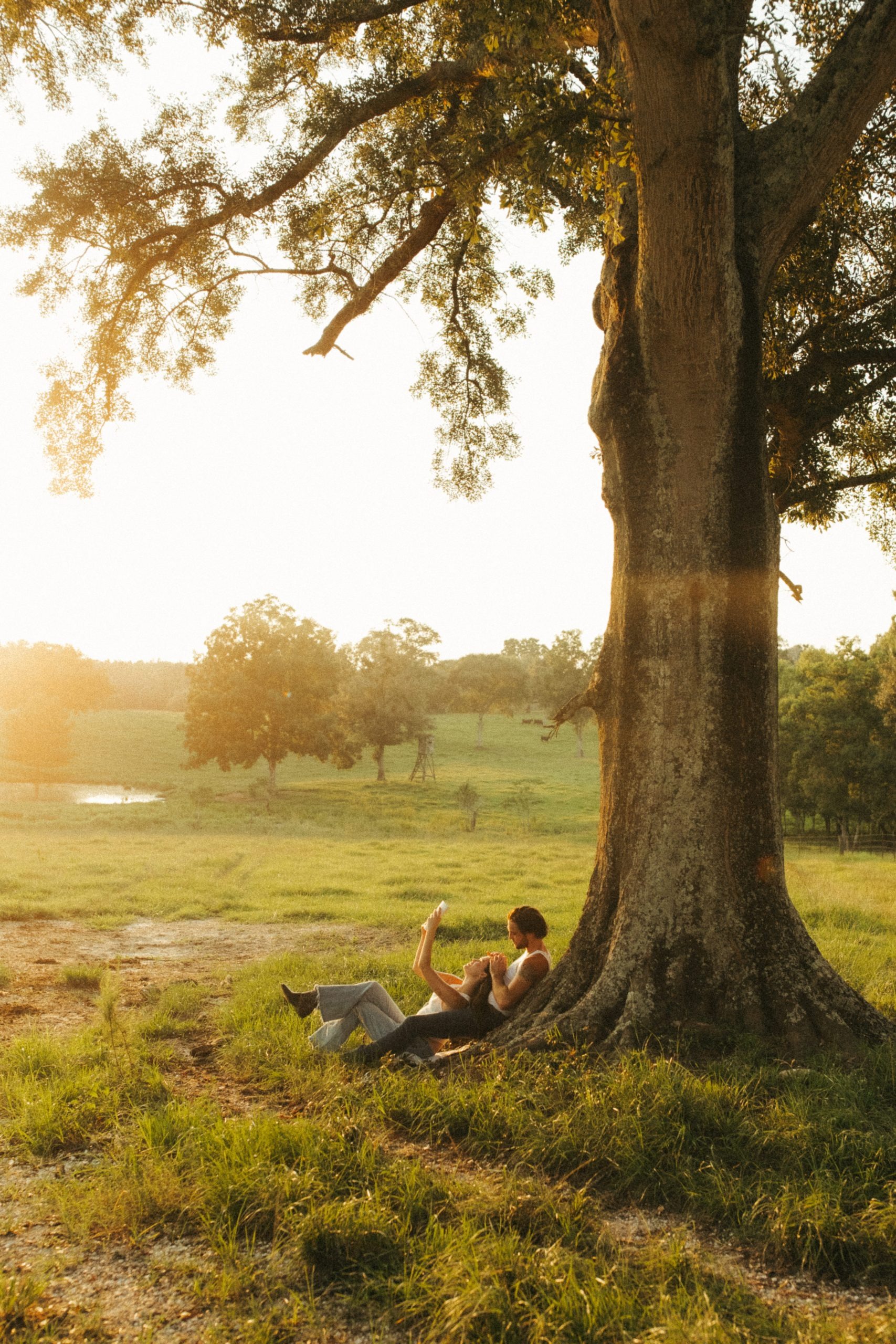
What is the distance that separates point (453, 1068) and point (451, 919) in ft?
22.3

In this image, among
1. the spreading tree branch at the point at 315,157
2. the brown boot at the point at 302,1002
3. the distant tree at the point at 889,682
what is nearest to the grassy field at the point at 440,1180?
the brown boot at the point at 302,1002

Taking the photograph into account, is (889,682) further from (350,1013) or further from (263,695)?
(350,1013)

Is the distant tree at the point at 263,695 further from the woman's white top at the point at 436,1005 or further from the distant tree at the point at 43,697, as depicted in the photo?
the woman's white top at the point at 436,1005

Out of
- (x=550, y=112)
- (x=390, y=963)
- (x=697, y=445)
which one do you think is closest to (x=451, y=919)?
(x=390, y=963)

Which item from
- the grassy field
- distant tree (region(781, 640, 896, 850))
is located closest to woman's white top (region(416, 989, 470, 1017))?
the grassy field

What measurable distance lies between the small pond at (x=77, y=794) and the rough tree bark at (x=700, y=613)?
39269mm

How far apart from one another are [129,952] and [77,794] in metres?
40.9

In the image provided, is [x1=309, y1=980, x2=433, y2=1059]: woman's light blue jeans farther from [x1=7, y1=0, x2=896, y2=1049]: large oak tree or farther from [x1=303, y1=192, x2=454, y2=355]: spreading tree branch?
[x1=303, y1=192, x2=454, y2=355]: spreading tree branch

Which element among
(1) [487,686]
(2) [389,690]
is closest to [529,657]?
(1) [487,686]

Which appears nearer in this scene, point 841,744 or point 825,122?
point 825,122

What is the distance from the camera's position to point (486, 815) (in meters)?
36.7

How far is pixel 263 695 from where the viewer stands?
42969 mm

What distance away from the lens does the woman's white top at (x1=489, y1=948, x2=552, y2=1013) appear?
20.6 feet

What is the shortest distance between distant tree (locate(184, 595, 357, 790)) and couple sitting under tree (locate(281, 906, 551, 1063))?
123 ft
